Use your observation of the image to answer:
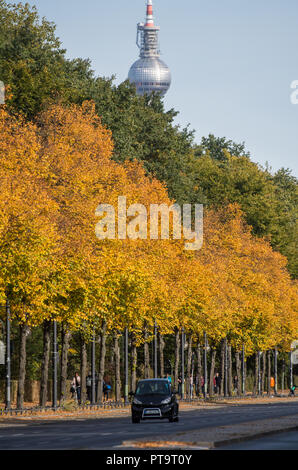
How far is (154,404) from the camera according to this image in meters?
42.8

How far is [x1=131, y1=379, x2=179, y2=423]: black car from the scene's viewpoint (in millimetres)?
42594

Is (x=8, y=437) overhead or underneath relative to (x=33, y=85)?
underneath

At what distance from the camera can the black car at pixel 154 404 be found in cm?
4259

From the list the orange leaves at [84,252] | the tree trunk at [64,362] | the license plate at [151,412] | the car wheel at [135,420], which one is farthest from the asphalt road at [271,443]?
the tree trunk at [64,362]

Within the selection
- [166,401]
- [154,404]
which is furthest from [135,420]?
[166,401]

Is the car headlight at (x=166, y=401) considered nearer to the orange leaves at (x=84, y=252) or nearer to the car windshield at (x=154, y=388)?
the car windshield at (x=154, y=388)

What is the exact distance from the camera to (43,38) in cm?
9100

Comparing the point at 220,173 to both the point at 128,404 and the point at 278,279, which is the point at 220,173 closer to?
the point at 278,279

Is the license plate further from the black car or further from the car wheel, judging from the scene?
the car wheel

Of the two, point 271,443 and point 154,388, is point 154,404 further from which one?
point 271,443

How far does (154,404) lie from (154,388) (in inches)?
25.1

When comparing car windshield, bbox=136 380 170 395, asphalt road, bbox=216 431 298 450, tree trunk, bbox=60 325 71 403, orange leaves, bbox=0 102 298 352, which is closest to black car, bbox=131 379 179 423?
car windshield, bbox=136 380 170 395
